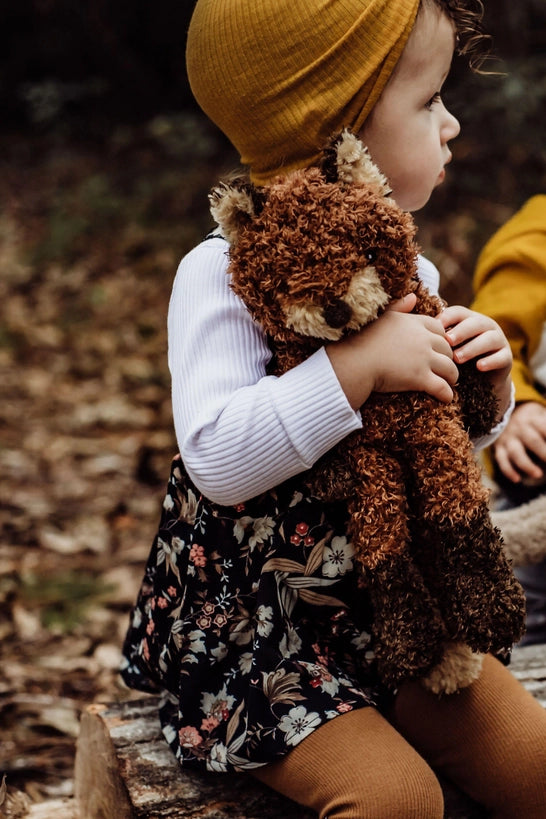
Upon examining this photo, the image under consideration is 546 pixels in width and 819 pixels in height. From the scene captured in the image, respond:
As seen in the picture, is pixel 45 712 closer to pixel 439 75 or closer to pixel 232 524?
pixel 232 524

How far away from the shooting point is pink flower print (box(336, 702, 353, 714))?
1.43 m

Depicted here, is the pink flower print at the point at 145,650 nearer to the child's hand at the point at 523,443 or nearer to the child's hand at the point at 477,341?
the child's hand at the point at 477,341

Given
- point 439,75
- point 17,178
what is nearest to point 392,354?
point 439,75

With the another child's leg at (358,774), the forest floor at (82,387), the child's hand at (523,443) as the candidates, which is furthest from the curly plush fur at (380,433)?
the forest floor at (82,387)

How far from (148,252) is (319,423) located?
4.76 m

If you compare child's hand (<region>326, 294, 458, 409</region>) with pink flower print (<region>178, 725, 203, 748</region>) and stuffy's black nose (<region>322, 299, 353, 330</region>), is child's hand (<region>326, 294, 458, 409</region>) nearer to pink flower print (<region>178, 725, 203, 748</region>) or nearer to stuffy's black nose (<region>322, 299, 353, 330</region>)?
stuffy's black nose (<region>322, 299, 353, 330</region>)

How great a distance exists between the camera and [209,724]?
1521mm

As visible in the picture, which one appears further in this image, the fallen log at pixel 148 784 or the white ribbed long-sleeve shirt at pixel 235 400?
the fallen log at pixel 148 784

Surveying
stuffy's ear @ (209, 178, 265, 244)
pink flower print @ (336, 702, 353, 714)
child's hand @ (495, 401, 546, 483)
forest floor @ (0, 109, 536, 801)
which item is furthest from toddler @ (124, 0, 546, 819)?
forest floor @ (0, 109, 536, 801)

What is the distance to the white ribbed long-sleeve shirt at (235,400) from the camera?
1.32 metres

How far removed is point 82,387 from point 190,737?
10.8ft

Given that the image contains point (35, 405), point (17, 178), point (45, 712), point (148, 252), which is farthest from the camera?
point (17, 178)

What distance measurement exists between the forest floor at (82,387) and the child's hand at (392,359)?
1.39 meters

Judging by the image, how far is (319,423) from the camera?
1.31 m
